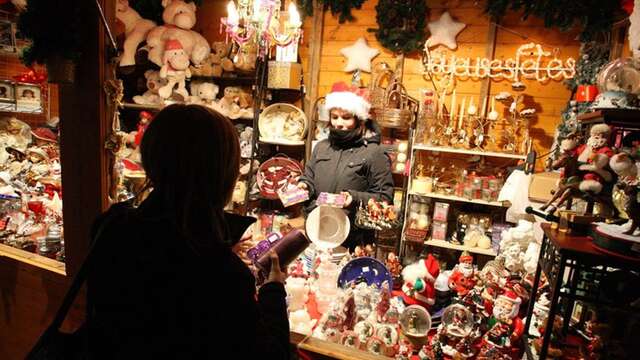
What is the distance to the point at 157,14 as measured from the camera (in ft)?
12.8

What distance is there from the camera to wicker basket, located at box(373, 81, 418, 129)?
2.96 m

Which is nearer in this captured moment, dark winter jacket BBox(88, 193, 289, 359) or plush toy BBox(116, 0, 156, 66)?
dark winter jacket BBox(88, 193, 289, 359)

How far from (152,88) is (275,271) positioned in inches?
130

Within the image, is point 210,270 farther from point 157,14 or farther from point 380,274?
point 157,14

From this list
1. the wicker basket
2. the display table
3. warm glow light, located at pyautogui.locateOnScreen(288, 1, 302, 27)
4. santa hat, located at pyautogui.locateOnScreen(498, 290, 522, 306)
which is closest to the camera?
the display table

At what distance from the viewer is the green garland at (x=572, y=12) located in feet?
8.70

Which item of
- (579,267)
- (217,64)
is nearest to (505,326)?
(579,267)

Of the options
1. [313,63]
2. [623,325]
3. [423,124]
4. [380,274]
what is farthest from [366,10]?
[623,325]

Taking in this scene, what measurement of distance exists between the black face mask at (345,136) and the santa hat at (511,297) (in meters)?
1.51

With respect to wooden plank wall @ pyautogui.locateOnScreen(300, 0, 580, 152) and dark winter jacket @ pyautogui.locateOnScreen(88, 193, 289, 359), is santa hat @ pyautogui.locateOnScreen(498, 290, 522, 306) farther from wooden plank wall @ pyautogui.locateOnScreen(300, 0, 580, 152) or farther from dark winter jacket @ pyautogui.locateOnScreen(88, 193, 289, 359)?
wooden plank wall @ pyautogui.locateOnScreen(300, 0, 580, 152)

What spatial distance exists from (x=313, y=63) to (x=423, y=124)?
1213mm

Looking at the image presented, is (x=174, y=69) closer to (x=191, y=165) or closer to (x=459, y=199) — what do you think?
(x=459, y=199)

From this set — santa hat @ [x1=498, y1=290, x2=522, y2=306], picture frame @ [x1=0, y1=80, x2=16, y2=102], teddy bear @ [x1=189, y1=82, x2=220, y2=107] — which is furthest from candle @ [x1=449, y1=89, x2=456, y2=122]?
picture frame @ [x1=0, y1=80, x2=16, y2=102]

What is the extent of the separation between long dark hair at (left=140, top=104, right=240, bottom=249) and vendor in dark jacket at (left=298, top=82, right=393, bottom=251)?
1.88m
